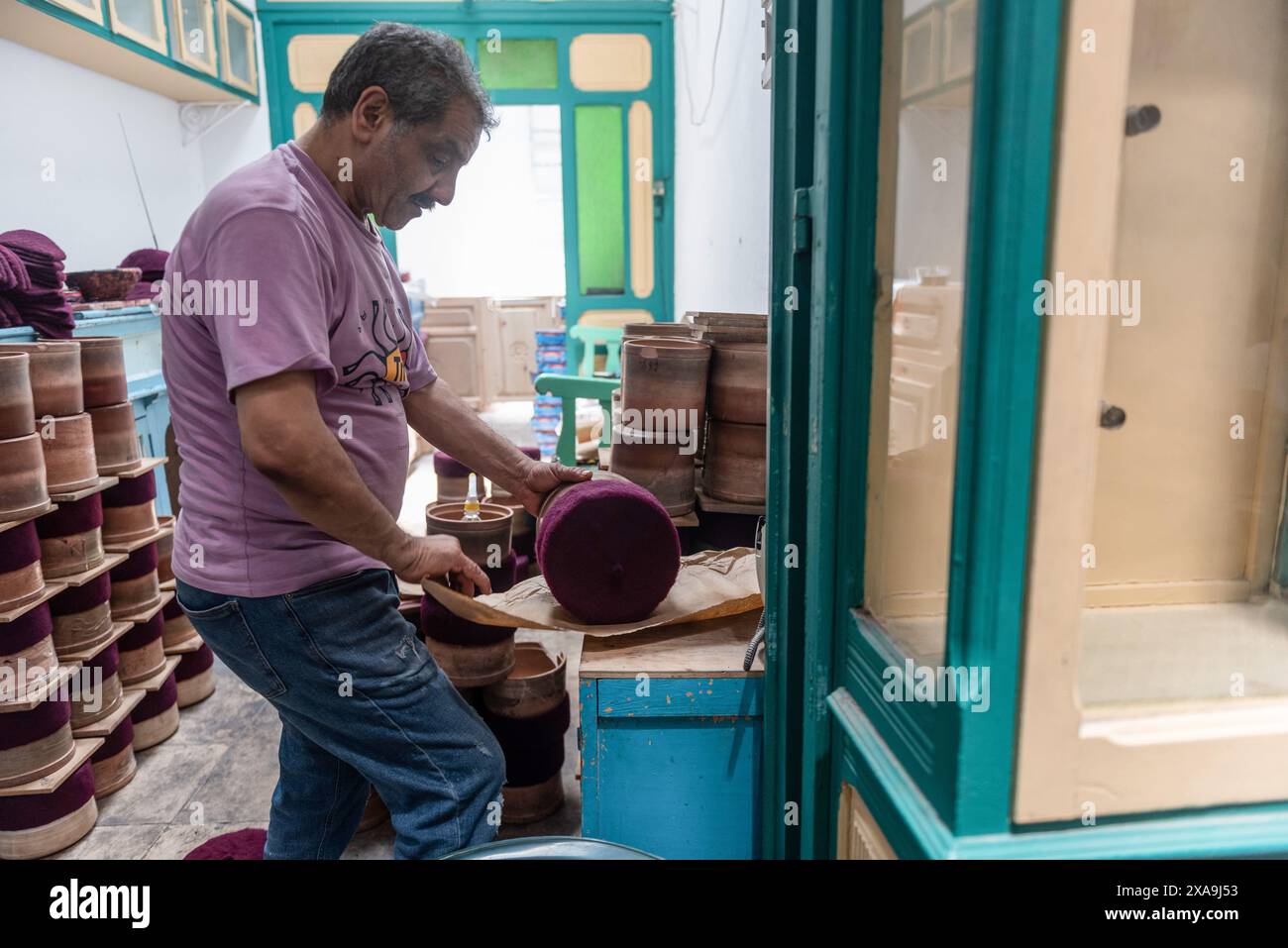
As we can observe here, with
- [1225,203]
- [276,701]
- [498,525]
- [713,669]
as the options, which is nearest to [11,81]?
[498,525]

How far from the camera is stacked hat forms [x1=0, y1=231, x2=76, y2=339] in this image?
2.65 meters

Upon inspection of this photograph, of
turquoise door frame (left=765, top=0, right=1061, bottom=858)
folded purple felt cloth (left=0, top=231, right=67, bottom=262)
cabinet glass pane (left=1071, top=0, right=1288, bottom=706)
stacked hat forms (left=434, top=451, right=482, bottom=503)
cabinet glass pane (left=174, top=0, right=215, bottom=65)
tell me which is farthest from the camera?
cabinet glass pane (left=174, top=0, right=215, bottom=65)

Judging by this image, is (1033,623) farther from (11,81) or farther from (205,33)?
(205,33)

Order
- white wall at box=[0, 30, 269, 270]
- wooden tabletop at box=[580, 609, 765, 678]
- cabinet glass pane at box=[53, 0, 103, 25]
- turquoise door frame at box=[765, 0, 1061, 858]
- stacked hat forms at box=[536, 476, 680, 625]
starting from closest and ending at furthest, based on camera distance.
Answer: turquoise door frame at box=[765, 0, 1061, 858] < wooden tabletop at box=[580, 609, 765, 678] < stacked hat forms at box=[536, 476, 680, 625] < cabinet glass pane at box=[53, 0, 103, 25] < white wall at box=[0, 30, 269, 270]

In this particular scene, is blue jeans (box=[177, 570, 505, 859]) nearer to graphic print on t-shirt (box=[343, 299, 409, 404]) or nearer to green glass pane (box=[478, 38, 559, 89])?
graphic print on t-shirt (box=[343, 299, 409, 404])

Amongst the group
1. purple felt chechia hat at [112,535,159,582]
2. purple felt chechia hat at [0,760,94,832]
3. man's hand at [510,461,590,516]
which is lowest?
purple felt chechia hat at [0,760,94,832]

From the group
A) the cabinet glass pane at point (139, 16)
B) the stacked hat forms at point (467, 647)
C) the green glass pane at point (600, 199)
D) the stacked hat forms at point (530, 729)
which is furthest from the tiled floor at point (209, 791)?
the green glass pane at point (600, 199)

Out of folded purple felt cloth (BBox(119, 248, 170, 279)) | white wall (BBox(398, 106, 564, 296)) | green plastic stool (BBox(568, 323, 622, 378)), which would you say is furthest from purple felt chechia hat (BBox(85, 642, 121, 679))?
white wall (BBox(398, 106, 564, 296))

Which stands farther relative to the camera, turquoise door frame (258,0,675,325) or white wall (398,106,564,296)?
white wall (398,106,564,296)

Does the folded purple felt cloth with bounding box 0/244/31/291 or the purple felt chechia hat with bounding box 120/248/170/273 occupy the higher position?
the purple felt chechia hat with bounding box 120/248/170/273

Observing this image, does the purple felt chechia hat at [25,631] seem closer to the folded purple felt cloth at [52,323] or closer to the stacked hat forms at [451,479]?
the folded purple felt cloth at [52,323]

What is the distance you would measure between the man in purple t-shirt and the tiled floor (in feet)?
2.56

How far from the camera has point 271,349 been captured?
134 centimetres

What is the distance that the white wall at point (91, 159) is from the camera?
390 centimetres
